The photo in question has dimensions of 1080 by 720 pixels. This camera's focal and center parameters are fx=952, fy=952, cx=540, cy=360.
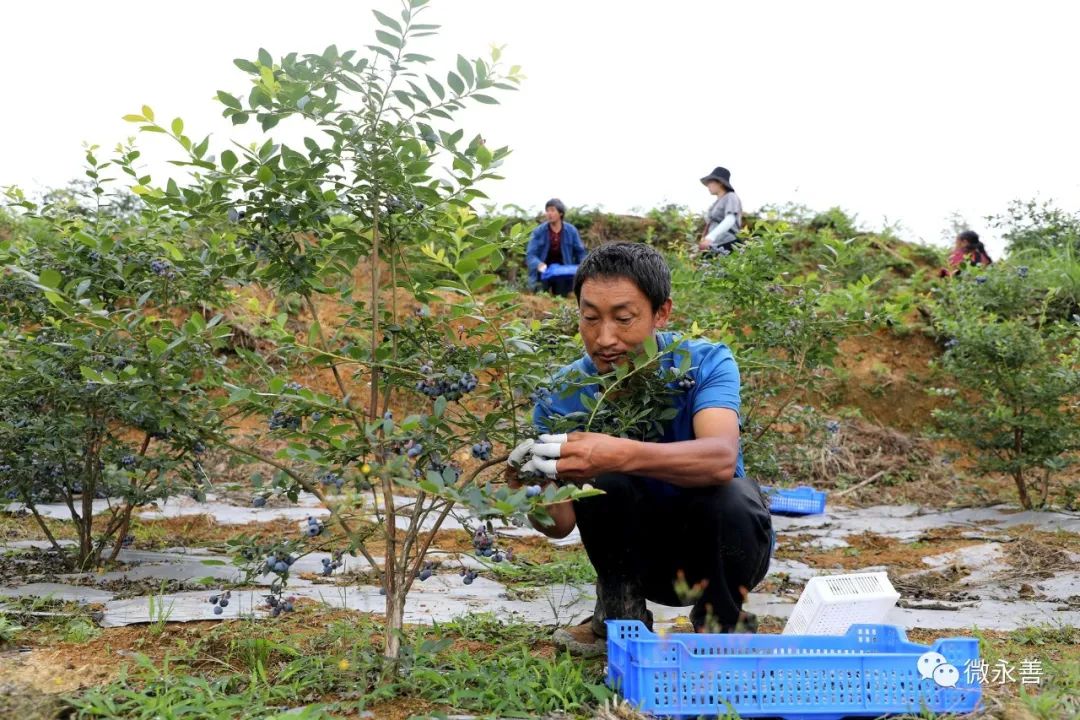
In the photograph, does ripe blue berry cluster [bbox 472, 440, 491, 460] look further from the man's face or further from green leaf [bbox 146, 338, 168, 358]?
green leaf [bbox 146, 338, 168, 358]

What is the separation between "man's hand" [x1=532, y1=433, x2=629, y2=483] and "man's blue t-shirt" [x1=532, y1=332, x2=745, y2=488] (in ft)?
0.85

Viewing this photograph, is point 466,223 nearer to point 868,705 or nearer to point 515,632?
point 515,632

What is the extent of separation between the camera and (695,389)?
2.57 metres

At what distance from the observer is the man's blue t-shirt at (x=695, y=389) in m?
2.50

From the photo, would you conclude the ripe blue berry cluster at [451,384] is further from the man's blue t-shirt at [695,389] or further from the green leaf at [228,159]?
the green leaf at [228,159]

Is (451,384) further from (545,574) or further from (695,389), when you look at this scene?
(545,574)

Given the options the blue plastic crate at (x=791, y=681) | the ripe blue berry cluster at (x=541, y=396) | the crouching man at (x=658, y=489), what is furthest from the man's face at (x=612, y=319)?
the blue plastic crate at (x=791, y=681)

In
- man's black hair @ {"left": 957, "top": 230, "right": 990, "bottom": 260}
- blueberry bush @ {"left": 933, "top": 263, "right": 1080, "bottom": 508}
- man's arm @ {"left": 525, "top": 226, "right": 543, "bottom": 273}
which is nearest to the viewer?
blueberry bush @ {"left": 933, "top": 263, "right": 1080, "bottom": 508}

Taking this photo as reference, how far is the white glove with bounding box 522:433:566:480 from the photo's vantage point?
211 centimetres

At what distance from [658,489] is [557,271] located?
23.9 feet

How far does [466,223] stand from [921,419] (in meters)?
8.43

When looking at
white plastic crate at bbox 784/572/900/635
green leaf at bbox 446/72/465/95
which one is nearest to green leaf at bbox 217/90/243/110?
green leaf at bbox 446/72/465/95

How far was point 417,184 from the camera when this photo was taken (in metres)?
2.43

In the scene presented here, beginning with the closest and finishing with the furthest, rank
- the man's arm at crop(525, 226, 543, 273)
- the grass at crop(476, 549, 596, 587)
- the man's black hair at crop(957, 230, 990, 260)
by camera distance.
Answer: the grass at crop(476, 549, 596, 587), the man's black hair at crop(957, 230, 990, 260), the man's arm at crop(525, 226, 543, 273)
